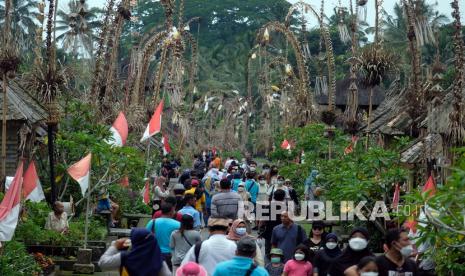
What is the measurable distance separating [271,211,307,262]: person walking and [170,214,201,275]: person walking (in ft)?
4.71

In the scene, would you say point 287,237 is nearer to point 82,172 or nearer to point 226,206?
point 226,206

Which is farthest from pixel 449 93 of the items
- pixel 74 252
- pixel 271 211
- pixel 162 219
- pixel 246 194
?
pixel 162 219

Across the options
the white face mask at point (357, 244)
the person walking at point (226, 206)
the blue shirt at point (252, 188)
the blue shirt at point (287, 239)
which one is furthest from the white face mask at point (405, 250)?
the blue shirt at point (252, 188)

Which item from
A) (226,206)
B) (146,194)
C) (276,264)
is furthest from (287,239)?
(146,194)

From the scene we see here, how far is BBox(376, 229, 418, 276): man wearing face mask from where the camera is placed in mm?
11280

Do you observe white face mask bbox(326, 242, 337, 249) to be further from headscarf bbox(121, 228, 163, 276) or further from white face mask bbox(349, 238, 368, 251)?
headscarf bbox(121, 228, 163, 276)

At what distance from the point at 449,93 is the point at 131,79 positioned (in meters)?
→ 19.7

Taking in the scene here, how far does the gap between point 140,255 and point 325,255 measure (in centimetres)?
292

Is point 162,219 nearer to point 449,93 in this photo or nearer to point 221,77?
point 449,93

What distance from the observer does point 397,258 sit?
11.5 m

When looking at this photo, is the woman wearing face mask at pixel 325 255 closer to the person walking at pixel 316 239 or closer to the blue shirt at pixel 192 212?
the person walking at pixel 316 239

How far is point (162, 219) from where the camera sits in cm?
1566

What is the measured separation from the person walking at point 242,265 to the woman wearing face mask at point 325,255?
239 centimetres

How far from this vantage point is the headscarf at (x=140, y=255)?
11.4m
